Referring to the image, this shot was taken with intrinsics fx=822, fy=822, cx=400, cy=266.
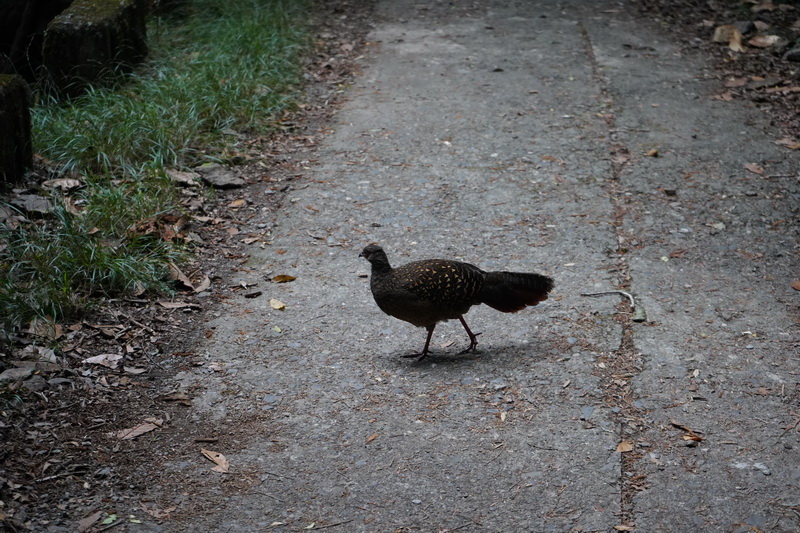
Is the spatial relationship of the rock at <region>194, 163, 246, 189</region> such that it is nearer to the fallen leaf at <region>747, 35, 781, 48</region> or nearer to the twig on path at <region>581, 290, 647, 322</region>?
the twig on path at <region>581, 290, 647, 322</region>

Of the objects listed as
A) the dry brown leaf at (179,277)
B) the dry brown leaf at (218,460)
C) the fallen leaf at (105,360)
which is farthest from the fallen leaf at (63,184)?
the dry brown leaf at (218,460)

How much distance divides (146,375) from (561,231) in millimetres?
3088

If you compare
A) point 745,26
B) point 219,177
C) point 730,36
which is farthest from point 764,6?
A: point 219,177

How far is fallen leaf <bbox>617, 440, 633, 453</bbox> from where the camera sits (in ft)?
12.7

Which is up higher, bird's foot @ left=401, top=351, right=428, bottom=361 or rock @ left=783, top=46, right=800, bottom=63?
rock @ left=783, top=46, right=800, bottom=63

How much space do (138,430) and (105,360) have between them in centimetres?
68

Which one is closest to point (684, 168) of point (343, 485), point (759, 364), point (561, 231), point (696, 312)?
point (561, 231)

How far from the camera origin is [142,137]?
22.0ft

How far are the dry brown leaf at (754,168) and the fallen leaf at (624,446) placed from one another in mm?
3847

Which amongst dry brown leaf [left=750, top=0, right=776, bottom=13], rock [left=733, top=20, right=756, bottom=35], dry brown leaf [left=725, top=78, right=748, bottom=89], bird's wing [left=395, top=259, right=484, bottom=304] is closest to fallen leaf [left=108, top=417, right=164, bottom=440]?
bird's wing [left=395, top=259, right=484, bottom=304]

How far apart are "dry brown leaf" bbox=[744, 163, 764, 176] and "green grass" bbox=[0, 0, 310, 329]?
13.9 feet

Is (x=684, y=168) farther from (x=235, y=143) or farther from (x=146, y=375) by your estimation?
(x=146, y=375)

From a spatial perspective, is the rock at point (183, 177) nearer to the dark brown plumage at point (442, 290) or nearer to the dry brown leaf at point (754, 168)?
the dark brown plumage at point (442, 290)

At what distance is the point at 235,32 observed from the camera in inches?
351
